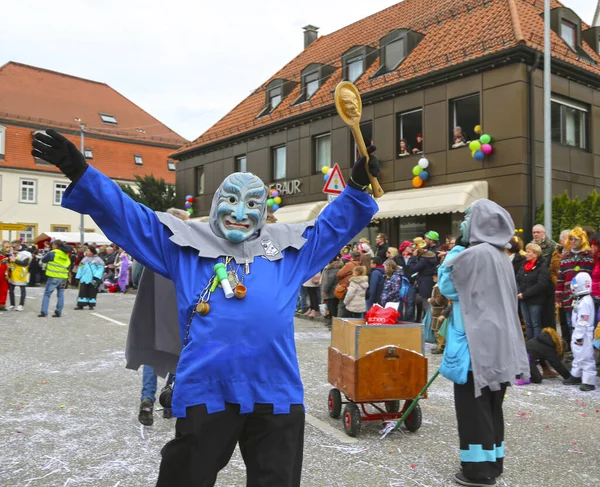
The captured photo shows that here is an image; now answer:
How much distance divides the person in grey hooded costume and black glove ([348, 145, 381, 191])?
63.2 inches

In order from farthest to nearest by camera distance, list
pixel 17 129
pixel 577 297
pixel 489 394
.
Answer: pixel 17 129, pixel 577 297, pixel 489 394

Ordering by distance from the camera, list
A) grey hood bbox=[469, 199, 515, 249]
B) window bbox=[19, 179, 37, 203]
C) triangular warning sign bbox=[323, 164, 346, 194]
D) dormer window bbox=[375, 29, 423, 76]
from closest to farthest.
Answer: grey hood bbox=[469, 199, 515, 249] → triangular warning sign bbox=[323, 164, 346, 194] → dormer window bbox=[375, 29, 423, 76] → window bbox=[19, 179, 37, 203]

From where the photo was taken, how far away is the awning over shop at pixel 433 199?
1566cm

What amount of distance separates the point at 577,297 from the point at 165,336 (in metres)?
5.59

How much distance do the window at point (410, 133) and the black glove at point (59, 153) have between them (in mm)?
15822

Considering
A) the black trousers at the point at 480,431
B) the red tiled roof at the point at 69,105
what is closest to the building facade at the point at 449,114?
the black trousers at the point at 480,431

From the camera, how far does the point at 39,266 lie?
26.4 m

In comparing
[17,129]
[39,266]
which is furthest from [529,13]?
[17,129]

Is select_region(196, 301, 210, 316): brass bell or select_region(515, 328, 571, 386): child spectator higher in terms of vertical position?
select_region(196, 301, 210, 316): brass bell

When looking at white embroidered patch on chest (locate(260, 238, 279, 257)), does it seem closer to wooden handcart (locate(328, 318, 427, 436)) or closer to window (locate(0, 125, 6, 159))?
wooden handcart (locate(328, 318, 427, 436))

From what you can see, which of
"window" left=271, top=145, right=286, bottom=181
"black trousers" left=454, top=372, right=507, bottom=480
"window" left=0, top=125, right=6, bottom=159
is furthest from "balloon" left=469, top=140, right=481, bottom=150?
"window" left=0, top=125, right=6, bottom=159

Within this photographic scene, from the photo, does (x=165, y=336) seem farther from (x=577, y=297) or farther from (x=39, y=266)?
(x=39, y=266)

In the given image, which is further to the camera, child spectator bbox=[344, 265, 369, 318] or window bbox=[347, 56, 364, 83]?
window bbox=[347, 56, 364, 83]

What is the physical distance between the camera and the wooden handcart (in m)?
5.36
